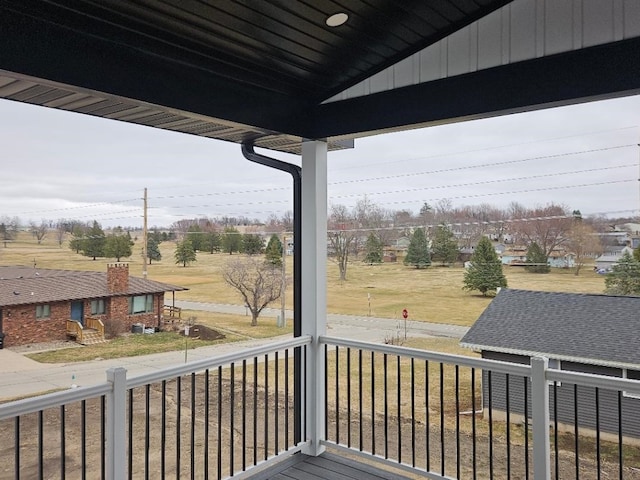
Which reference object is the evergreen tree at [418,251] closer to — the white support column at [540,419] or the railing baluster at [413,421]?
the railing baluster at [413,421]

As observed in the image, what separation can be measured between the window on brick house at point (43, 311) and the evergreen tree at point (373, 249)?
7.07 ft

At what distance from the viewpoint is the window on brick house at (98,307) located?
115 inches

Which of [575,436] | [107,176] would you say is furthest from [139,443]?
[575,436]

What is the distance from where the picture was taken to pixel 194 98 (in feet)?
9.40

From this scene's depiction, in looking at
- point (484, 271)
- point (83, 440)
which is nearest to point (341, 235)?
point (484, 271)

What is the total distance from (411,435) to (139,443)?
5.98 ft

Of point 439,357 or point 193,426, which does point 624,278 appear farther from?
point 193,426

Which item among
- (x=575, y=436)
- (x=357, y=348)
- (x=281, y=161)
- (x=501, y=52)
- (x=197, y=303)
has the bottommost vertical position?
(x=575, y=436)

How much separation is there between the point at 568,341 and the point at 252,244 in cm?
228

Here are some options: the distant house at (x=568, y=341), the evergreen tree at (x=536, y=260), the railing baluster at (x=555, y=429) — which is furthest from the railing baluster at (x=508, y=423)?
the evergreen tree at (x=536, y=260)

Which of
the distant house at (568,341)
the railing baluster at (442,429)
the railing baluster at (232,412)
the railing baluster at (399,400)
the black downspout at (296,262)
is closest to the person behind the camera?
the distant house at (568,341)

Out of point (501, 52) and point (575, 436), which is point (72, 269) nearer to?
point (501, 52)

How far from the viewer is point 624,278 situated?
284 cm

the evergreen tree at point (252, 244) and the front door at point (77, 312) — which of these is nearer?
the front door at point (77, 312)
